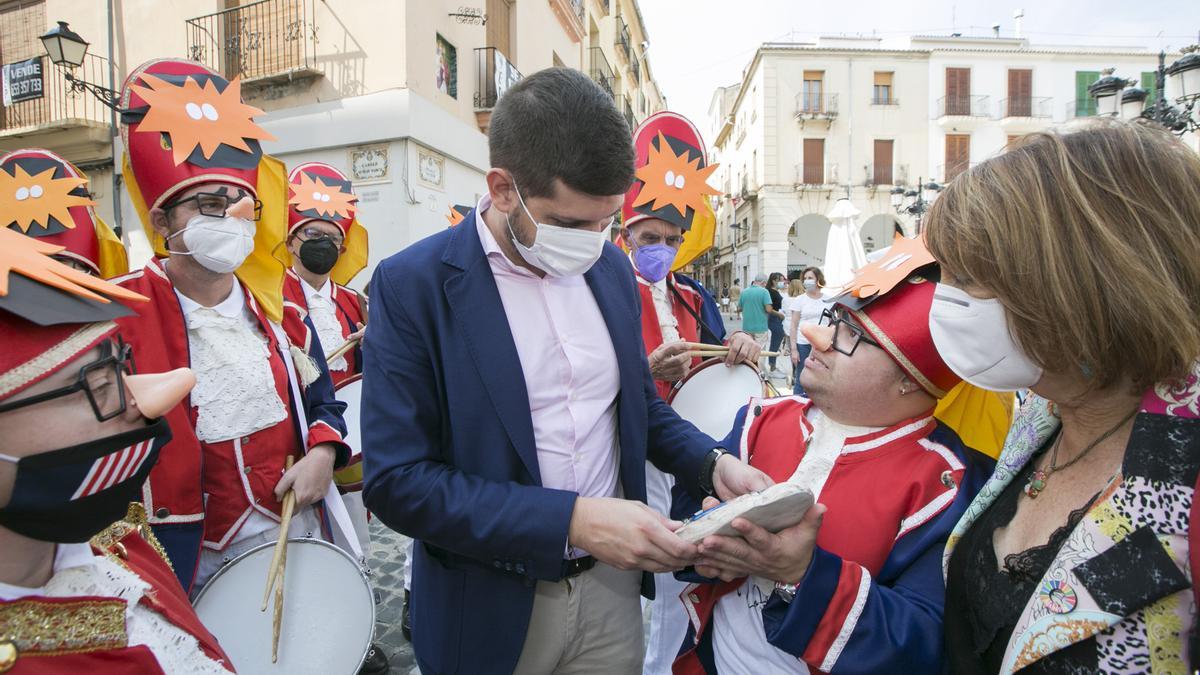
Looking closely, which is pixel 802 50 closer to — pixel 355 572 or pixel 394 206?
pixel 394 206

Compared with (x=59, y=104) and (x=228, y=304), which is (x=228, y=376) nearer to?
(x=228, y=304)

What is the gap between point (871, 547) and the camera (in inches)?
57.5

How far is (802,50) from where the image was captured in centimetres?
3173

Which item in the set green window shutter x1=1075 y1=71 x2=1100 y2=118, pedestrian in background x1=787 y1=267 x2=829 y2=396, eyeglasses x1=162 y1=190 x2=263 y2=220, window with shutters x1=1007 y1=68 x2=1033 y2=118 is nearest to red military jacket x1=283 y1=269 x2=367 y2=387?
eyeglasses x1=162 y1=190 x2=263 y2=220

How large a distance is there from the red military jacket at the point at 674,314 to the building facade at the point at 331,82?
268 inches

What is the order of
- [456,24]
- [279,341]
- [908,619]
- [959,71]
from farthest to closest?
1. [959,71]
2. [456,24]
3. [279,341]
4. [908,619]

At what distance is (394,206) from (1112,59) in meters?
39.0

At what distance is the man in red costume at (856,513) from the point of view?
4.16ft

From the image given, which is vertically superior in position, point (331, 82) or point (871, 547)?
point (331, 82)

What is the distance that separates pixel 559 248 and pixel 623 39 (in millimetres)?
25880

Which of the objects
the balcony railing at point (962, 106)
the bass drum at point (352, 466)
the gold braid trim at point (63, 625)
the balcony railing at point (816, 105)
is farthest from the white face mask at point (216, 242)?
the balcony railing at point (962, 106)

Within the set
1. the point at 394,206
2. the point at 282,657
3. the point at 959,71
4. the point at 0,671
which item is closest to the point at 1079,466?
the point at 0,671

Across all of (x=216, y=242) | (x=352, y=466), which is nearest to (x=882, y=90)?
(x=352, y=466)

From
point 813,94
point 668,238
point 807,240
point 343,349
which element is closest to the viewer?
point 668,238
